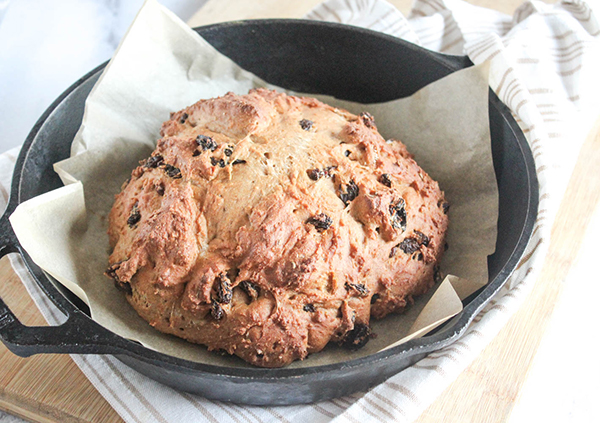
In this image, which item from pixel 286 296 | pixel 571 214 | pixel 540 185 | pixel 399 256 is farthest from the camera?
pixel 571 214

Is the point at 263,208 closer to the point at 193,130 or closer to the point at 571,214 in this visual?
the point at 193,130

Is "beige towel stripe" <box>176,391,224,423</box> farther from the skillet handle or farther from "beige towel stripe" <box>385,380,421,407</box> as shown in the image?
"beige towel stripe" <box>385,380,421,407</box>

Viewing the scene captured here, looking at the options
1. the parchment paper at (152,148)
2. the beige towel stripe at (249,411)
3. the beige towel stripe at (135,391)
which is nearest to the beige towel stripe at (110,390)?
the beige towel stripe at (135,391)

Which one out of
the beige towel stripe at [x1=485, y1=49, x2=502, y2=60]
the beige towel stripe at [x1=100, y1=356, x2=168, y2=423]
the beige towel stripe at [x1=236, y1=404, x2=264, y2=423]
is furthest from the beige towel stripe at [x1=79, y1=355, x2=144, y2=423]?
the beige towel stripe at [x1=485, y1=49, x2=502, y2=60]

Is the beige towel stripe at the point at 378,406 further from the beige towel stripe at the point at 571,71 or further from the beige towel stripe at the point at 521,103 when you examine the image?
the beige towel stripe at the point at 571,71

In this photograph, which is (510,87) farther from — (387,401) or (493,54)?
(387,401)

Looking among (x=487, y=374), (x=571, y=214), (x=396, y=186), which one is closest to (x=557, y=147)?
(x=571, y=214)
